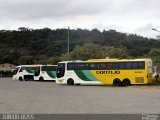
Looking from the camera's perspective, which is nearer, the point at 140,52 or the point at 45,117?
the point at 45,117

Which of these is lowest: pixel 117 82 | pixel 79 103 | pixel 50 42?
pixel 79 103

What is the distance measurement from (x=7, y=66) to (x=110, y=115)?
9643 cm

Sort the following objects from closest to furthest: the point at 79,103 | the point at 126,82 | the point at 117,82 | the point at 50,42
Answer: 1. the point at 79,103
2. the point at 126,82
3. the point at 117,82
4. the point at 50,42

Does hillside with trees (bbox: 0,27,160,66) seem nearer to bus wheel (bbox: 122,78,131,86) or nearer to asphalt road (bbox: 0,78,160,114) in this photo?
bus wheel (bbox: 122,78,131,86)

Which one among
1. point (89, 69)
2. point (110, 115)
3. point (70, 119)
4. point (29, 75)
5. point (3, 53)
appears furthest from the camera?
point (3, 53)

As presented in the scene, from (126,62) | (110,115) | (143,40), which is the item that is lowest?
(110,115)

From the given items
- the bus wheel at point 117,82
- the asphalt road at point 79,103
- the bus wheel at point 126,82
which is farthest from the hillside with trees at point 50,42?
the asphalt road at point 79,103

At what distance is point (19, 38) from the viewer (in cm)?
11869

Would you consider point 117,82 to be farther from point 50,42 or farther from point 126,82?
point 50,42

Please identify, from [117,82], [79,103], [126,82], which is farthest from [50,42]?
[79,103]

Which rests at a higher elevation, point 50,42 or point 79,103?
point 50,42

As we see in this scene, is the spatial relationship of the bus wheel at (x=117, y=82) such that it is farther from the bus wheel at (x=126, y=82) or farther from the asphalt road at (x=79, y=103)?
the asphalt road at (x=79, y=103)

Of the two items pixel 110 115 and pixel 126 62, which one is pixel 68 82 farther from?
Answer: pixel 110 115

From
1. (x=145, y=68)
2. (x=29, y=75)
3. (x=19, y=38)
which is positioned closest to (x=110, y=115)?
(x=145, y=68)
